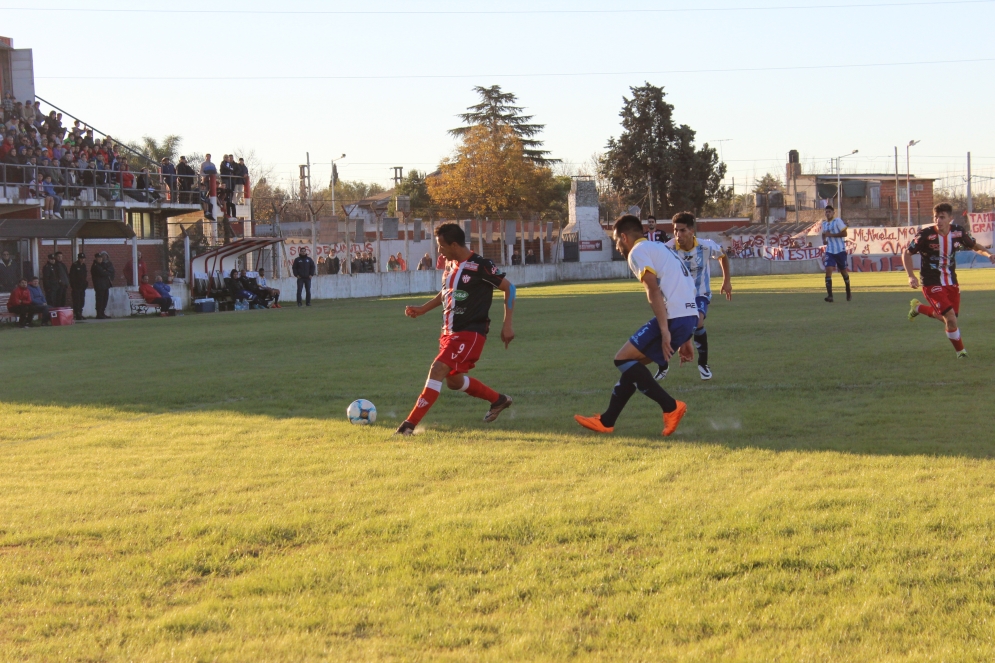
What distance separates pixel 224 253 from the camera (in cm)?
3578

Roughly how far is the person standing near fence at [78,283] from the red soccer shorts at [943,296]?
21938 millimetres

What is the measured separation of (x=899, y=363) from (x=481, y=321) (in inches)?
230

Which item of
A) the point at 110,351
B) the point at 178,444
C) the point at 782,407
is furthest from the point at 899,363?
the point at 110,351

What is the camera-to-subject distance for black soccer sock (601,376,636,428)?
321 inches

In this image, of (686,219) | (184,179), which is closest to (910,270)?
(686,219)

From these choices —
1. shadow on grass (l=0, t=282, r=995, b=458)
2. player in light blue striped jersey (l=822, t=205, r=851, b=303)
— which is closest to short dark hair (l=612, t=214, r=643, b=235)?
shadow on grass (l=0, t=282, r=995, b=458)

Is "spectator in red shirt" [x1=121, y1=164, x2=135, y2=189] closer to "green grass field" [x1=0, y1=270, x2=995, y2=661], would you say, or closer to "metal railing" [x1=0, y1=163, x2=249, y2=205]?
"metal railing" [x1=0, y1=163, x2=249, y2=205]

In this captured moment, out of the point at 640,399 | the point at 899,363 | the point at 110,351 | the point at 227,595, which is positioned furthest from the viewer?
the point at 110,351

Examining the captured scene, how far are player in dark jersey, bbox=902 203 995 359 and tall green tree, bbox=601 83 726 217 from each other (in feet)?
226

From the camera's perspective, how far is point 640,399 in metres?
10.2

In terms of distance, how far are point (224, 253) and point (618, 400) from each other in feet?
96.6

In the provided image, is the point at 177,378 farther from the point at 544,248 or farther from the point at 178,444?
the point at 544,248

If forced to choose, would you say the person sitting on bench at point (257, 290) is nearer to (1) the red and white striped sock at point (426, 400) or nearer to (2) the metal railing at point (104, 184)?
(2) the metal railing at point (104, 184)

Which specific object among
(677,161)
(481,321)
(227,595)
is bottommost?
(227,595)
